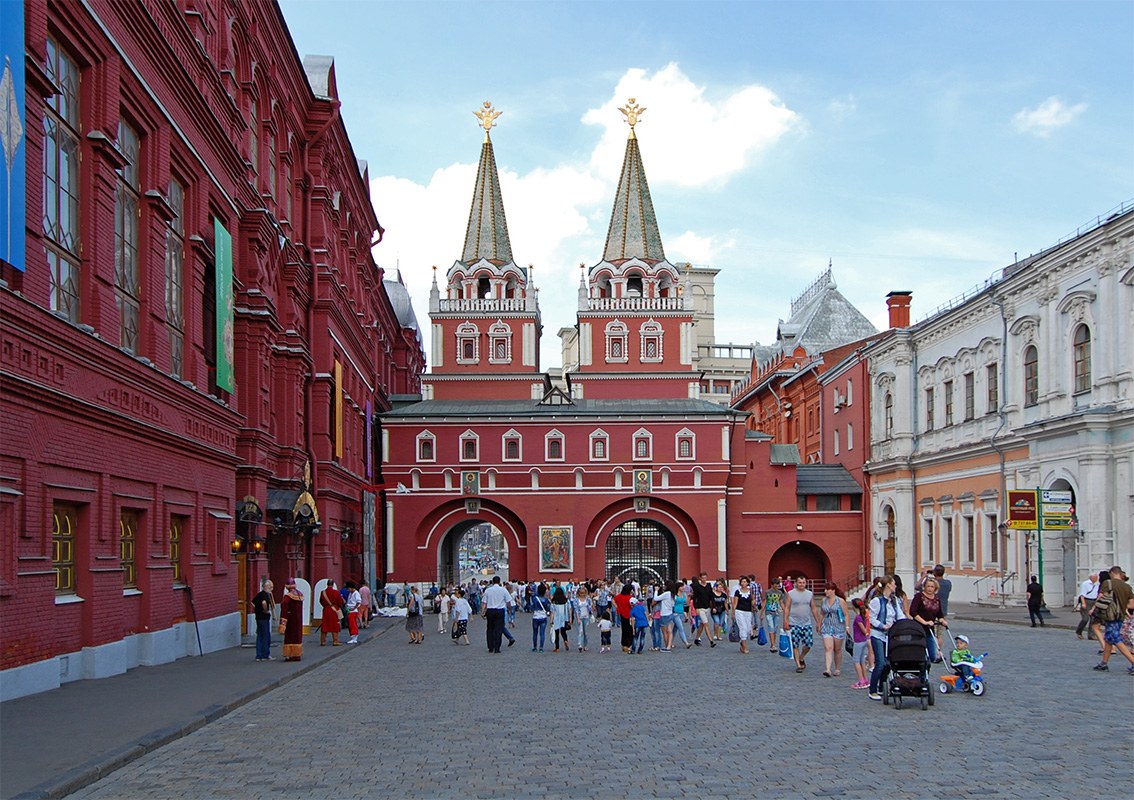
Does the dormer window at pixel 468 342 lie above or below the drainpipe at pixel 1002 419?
above

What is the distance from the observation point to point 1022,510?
109 feet

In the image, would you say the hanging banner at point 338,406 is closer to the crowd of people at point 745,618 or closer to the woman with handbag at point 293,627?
the crowd of people at point 745,618

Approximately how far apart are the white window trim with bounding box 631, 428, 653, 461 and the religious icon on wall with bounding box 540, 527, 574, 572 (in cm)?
453

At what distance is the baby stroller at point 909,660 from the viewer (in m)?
13.5

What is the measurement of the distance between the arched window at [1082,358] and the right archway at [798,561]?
23.6 meters

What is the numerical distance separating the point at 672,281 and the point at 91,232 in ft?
167

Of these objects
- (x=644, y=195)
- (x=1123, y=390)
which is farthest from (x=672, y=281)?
(x=1123, y=390)

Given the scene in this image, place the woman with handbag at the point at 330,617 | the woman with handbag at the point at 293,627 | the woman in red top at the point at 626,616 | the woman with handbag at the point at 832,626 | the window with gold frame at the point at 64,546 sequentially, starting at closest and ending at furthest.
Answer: the window with gold frame at the point at 64,546
the woman with handbag at the point at 832,626
the woman with handbag at the point at 293,627
the woman in red top at the point at 626,616
the woman with handbag at the point at 330,617

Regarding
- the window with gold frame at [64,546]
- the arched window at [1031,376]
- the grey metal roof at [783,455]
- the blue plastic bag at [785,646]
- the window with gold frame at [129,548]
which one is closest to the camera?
the window with gold frame at [64,546]

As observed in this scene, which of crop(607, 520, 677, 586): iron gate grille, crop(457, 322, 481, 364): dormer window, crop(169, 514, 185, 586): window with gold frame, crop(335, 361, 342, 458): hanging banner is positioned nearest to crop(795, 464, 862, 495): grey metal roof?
crop(607, 520, 677, 586): iron gate grille

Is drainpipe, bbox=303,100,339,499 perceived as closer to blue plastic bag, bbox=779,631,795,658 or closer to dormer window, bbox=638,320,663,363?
blue plastic bag, bbox=779,631,795,658

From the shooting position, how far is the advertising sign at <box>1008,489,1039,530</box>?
1303 inches

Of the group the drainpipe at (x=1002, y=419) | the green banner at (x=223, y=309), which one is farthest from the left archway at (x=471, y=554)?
the green banner at (x=223, y=309)

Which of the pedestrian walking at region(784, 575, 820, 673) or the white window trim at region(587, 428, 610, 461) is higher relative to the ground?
the white window trim at region(587, 428, 610, 461)
